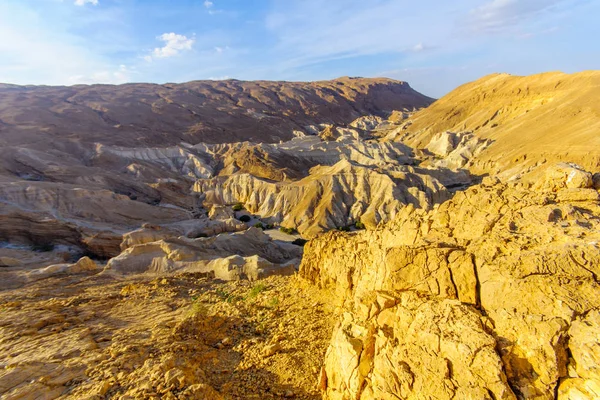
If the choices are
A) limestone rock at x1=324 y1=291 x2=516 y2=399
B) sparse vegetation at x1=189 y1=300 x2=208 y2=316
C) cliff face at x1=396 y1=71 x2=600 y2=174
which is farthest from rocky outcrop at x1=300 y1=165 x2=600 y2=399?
cliff face at x1=396 y1=71 x2=600 y2=174

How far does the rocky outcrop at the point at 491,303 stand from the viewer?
12.2 ft

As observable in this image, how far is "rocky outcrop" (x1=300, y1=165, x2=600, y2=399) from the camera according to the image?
12.2 ft

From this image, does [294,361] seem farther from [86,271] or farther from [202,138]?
[202,138]

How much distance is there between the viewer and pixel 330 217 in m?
35.7

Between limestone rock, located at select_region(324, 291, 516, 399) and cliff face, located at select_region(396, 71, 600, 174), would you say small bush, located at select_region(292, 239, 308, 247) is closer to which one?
limestone rock, located at select_region(324, 291, 516, 399)

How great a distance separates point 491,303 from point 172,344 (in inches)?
241

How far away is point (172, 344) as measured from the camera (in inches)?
299

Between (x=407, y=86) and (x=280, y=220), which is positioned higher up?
(x=407, y=86)

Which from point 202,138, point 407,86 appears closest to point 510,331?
point 202,138

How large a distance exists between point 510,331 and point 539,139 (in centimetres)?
4836

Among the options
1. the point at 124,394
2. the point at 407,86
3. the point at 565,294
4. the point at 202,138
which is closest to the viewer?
the point at 565,294

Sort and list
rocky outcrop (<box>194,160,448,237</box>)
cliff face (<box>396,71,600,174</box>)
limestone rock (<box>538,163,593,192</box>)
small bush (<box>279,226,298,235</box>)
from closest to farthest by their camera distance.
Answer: limestone rock (<box>538,163,593,192</box>) → small bush (<box>279,226,298,235</box>) → rocky outcrop (<box>194,160,448,237</box>) → cliff face (<box>396,71,600,174</box>)

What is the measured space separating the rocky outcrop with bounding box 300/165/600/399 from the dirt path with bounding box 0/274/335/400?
1534 mm

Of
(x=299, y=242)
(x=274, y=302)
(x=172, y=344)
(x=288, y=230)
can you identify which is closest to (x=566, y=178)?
(x=274, y=302)
